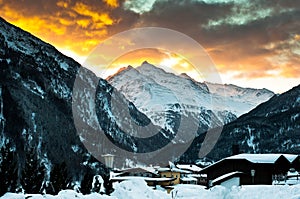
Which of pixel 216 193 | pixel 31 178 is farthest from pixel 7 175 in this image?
pixel 216 193

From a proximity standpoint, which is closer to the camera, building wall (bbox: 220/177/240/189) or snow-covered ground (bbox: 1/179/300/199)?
snow-covered ground (bbox: 1/179/300/199)

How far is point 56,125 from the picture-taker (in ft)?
634

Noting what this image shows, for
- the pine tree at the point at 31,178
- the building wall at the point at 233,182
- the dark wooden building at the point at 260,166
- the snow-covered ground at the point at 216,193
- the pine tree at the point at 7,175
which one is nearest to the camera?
the snow-covered ground at the point at 216,193

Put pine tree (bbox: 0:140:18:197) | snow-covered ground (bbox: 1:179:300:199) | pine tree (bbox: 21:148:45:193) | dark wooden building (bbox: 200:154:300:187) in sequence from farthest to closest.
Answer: dark wooden building (bbox: 200:154:300:187)
pine tree (bbox: 21:148:45:193)
pine tree (bbox: 0:140:18:197)
snow-covered ground (bbox: 1:179:300:199)

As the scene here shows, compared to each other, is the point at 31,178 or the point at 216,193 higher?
the point at 31,178

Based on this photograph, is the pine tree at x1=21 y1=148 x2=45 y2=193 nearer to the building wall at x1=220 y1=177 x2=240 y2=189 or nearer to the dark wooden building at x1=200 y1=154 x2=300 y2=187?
the building wall at x1=220 y1=177 x2=240 y2=189

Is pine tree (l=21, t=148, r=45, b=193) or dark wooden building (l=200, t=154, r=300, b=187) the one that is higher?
dark wooden building (l=200, t=154, r=300, b=187)

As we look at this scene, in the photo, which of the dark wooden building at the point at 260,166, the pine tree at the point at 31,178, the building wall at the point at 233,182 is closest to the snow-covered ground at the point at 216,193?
the pine tree at the point at 31,178

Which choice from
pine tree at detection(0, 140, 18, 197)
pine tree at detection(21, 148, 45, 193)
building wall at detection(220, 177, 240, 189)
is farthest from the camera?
building wall at detection(220, 177, 240, 189)

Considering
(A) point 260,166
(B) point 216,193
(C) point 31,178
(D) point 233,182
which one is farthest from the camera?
(A) point 260,166

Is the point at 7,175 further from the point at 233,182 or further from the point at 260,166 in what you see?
the point at 260,166

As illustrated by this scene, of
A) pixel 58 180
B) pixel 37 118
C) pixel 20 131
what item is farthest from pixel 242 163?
pixel 37 118

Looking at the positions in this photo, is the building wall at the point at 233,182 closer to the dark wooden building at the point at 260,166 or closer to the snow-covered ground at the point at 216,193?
the dark wooden building at the point at 260,166

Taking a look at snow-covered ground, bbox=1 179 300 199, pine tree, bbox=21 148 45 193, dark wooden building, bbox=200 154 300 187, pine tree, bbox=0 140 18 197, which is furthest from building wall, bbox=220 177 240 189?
pine tree, bbox=0 140 18 197
